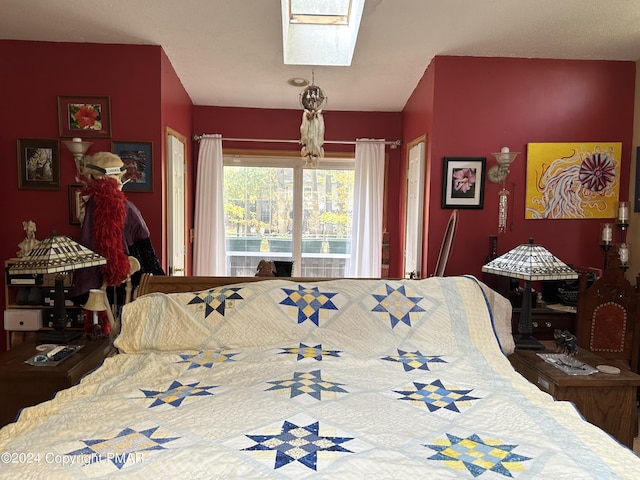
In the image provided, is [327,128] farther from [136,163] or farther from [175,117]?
[136,163]

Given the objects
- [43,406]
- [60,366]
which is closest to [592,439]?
[43,406]

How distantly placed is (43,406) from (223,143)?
3527 mm

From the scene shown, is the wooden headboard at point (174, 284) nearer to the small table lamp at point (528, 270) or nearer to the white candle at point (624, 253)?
the small table lamp at point (528, 270)

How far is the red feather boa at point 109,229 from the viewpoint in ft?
7.15

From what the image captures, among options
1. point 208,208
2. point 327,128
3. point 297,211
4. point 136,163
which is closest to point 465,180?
point 327,128

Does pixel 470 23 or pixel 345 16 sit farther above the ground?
pixel 345 16

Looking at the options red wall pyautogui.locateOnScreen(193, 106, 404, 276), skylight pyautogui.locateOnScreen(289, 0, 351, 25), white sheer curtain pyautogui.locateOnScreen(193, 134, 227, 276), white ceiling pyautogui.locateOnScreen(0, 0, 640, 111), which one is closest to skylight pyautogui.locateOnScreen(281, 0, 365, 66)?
skylight pyautogui.locateOnScreen(289, 0, 351, 25)

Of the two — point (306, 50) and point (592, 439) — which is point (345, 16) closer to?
point (306, 50)

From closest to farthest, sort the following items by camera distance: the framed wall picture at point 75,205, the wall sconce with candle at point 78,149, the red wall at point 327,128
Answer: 1. the wall sconce with candle at point 78,149
2. the framed wall picture at point 75,205
3. the red wall at point 327,128

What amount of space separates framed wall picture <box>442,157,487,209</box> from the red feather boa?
2.10 meters

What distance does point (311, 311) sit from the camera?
2041mm

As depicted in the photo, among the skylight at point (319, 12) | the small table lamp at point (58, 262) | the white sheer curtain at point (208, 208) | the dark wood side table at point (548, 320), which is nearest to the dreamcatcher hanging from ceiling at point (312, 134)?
the skylight at point (319, 12)

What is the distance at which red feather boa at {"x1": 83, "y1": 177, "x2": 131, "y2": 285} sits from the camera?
2.18 metres

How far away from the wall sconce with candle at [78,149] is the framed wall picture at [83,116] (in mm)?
86
